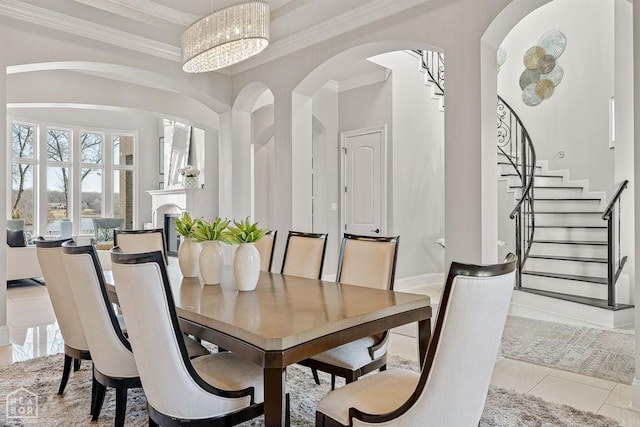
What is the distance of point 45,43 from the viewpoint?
3.94 m

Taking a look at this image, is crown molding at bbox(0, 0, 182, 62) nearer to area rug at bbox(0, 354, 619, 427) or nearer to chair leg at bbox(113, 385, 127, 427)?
area rug at bbox(0, 354, 619, 427)

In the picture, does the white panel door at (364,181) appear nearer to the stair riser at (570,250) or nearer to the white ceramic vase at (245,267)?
the stair riser at (570,250)

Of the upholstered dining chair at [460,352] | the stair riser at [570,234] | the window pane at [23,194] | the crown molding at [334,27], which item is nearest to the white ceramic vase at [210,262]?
the upholstered dining chair at [460,352]

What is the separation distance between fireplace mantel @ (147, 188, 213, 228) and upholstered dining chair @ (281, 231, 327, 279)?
529 centimetres

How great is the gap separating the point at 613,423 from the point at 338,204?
15.3ft

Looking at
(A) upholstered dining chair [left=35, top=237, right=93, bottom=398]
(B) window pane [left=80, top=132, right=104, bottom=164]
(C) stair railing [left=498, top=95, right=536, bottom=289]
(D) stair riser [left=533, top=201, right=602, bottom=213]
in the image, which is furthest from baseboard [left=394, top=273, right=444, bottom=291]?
(B) window pane [left=80, top=132, right=104, bottom=164]

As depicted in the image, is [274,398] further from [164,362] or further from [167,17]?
[167,17]

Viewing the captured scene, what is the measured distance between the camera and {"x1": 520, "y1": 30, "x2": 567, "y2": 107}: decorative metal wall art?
657cm

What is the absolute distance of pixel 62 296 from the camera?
2.37m

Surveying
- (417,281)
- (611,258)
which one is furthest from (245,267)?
(417,281)

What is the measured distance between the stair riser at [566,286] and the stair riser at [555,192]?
157cm

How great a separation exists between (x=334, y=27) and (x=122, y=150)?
844cm

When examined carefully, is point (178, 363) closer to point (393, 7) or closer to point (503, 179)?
point (393, 7)

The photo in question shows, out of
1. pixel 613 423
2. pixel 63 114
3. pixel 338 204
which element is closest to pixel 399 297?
pixel 613 423
